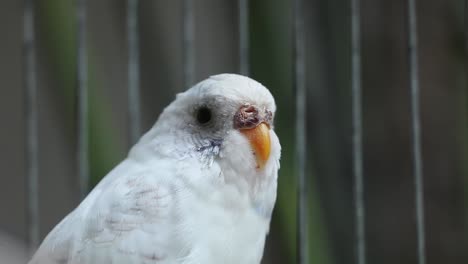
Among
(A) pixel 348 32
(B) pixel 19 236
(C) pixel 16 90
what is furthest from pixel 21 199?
(A) pixel 348 32

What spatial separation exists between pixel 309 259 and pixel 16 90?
1187mm

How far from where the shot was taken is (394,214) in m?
2.28

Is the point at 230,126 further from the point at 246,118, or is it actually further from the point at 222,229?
the point at 222,229

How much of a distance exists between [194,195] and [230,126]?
122 mm

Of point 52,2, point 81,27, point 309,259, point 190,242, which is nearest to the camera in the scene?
point 190,242

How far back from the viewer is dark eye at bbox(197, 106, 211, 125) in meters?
1.05

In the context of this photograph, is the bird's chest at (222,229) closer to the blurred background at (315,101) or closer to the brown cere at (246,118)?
the brown cere at (246,118)

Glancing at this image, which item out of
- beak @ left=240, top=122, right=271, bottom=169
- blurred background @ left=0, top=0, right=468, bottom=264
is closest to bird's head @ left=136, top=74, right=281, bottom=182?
beak @ left=240, top=122, right=271, bottom=169

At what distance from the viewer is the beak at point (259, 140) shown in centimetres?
102

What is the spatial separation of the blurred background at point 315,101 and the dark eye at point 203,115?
41.6 inches

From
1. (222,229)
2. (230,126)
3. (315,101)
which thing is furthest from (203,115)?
(315,101)

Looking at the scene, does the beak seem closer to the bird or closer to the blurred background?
the bird

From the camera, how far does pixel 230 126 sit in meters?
1.04

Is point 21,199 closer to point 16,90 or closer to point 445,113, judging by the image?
point 16,90
